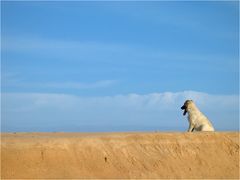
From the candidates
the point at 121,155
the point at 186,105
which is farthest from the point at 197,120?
the point at 121,155

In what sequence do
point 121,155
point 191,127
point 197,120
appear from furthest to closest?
point 191,127 → point 197,120 → point 121,155

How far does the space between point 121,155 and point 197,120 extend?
5.47 metres

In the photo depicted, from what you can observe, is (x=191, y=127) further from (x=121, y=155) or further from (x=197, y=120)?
(x=121, y=155)

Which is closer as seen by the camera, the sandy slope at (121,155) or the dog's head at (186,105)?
the sandy slope at (121,155)

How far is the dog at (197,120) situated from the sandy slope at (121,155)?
834 millimetres

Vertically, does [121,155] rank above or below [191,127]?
below

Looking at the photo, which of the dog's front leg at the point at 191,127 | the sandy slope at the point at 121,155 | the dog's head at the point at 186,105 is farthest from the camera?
the dog's head at the point at 186,105

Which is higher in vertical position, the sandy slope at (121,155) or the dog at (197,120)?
the dog at (197,120)

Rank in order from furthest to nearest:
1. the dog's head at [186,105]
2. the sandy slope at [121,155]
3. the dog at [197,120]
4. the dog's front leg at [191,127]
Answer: the dog's head at [186,105] < the dog's front leg at [191,127] < the dog at [197,120] < the sandy slope at [121,155]

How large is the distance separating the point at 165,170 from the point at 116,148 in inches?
85.0

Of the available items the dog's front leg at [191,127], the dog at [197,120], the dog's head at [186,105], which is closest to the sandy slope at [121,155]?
the dog at [197,120]

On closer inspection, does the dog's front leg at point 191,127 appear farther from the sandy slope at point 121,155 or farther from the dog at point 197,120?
the sandy slope at point 121,155

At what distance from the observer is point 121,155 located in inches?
793

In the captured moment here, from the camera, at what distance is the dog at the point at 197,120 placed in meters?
23.8
